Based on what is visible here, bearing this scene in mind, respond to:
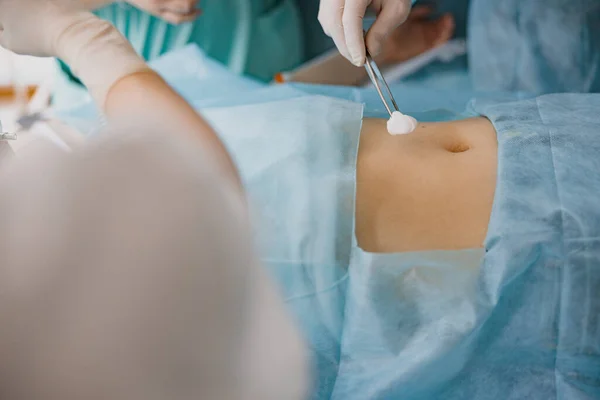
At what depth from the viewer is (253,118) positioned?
1010 millimetres

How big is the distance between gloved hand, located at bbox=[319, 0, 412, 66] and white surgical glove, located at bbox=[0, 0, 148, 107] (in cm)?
33

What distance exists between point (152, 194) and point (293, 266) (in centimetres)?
43

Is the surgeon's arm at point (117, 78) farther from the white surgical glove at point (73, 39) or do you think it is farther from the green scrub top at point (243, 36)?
the green scrub top at point (243, 36)

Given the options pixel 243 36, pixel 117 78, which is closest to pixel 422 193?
pixel 117 78

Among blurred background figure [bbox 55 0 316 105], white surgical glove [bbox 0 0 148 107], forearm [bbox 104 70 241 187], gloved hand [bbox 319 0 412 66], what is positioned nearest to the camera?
forearm [bbox 104 70 241 187]

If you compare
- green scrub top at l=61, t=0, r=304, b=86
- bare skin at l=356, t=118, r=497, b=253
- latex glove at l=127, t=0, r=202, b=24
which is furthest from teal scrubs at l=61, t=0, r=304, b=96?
bare skin at l=356, t=118, r=497, b=253

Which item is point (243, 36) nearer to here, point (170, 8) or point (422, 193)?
point (170, 8)

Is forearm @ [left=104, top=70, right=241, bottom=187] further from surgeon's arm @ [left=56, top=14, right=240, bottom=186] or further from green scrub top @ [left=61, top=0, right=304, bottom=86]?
green scrub top @ [left=61, top=0, right=304, bottom=86]

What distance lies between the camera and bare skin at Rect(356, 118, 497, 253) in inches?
35.6

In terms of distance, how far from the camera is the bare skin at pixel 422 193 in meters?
0.90

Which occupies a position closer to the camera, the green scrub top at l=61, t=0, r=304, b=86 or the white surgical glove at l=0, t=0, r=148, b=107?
the white surgical glove at l=0, t=0, r=148, b=107

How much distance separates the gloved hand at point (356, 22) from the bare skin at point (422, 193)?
0.16 m

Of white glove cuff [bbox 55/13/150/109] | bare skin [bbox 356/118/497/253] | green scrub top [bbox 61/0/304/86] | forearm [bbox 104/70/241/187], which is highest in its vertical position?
white glove cuff [bbox 55/13/150/109]

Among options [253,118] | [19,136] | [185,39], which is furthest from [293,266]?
[185,39]
